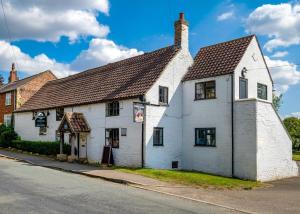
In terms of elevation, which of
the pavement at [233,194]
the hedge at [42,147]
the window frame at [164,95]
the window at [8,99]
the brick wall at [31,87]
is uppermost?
the brick wall at [31,87]

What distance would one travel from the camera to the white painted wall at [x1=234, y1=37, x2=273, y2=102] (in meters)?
24.6

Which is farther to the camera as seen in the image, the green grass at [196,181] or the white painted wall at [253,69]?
the white painted wall at [253,69]

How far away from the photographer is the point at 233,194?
1672 centimetres

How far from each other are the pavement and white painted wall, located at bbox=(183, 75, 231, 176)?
367cm

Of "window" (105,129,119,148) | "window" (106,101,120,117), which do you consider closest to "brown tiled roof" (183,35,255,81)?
"window" (106,101,120,117)

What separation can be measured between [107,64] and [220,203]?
2270 centimetres

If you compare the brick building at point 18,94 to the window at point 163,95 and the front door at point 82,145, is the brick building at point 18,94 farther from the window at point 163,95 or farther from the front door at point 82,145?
the window at point 163,95

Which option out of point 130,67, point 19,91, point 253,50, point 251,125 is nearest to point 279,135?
point 251,125

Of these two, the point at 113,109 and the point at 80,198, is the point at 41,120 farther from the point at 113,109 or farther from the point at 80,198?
the point at 80,198

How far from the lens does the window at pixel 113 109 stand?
26100 millimetres

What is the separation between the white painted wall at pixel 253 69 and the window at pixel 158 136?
536cm

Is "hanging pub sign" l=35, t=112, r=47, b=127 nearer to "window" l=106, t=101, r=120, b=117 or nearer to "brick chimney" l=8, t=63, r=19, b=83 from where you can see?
"window" l=106, t=101, r=120, b=117

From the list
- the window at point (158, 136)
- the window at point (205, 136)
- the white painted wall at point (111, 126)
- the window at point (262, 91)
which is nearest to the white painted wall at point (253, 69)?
the window at point (262, 91)

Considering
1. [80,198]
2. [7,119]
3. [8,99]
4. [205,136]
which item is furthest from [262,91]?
[7,119]
